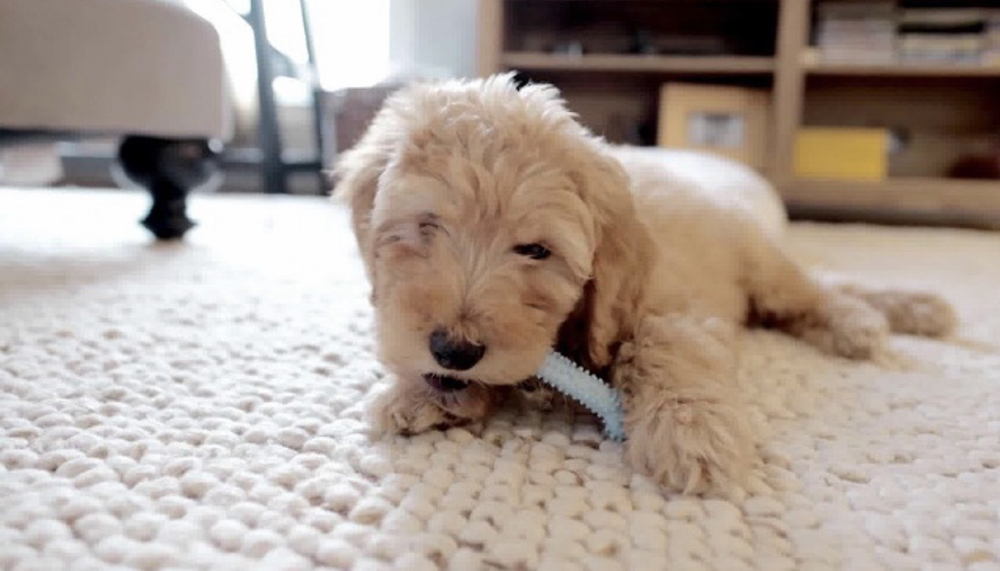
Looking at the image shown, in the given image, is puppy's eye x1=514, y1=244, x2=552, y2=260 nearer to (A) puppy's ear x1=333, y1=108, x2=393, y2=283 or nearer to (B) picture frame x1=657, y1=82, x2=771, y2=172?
(A) puppy's ear x1=333, y1=108, x2=393, y2=283

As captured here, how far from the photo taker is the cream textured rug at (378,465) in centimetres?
75

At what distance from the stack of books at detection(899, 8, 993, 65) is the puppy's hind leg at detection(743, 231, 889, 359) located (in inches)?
97.6

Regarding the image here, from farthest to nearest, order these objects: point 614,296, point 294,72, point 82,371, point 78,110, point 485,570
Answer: point 294,72
point 78,110
point 82,371
point 614,296
point 485,570

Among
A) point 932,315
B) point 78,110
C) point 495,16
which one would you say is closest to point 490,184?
point 932,315

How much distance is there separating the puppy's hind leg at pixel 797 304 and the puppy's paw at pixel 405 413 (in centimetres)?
78

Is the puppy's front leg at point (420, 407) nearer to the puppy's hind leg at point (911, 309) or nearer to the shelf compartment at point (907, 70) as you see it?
the puppy's hind leg at point (911, 309)

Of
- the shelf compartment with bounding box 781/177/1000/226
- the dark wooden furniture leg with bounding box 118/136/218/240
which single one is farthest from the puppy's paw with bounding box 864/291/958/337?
the shelf compartment with bounding box 781/177/1000/226

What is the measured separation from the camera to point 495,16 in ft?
12.4

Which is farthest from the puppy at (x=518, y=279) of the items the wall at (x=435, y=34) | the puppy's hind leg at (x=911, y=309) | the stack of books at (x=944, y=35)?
Result: the wall at (x=435, y=34)

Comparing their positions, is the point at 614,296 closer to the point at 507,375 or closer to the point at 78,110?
the point at 507,375

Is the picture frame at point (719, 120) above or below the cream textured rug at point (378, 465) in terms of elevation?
above

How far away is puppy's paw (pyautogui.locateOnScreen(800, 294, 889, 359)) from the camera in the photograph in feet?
4.77

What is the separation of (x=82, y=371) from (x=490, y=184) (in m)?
0.68

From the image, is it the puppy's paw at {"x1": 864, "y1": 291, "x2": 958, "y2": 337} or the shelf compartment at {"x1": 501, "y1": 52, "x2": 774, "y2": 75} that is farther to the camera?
the shelf compartment at {"x1": 501, "y1": 52, "x2": 774, "y2": 75}
